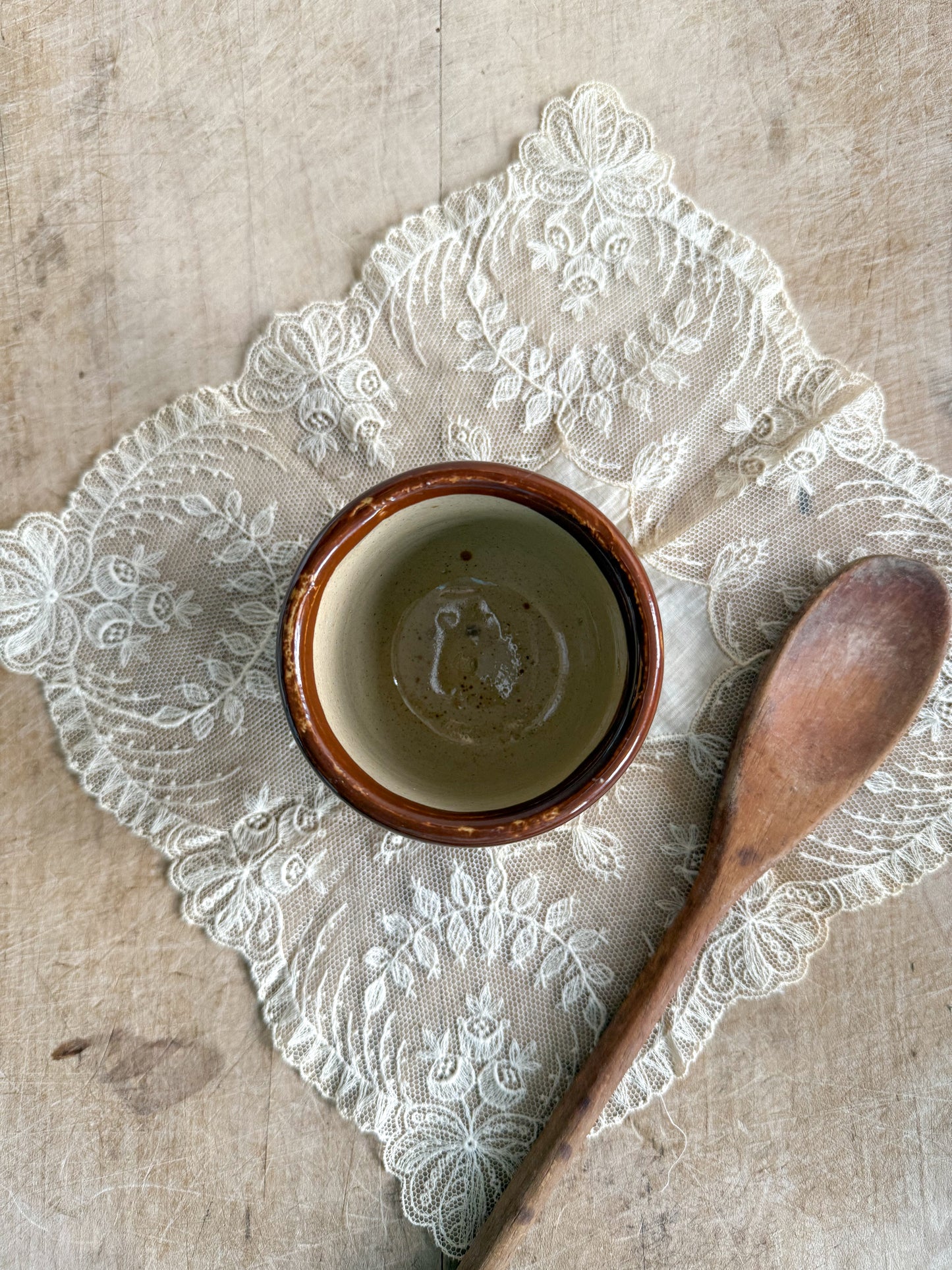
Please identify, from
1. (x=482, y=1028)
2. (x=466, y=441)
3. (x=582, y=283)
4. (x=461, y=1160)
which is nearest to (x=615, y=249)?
(x=582, y=283)

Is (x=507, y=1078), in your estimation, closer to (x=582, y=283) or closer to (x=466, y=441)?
(x=466, y=441)

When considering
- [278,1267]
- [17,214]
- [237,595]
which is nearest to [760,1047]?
[278,1267]

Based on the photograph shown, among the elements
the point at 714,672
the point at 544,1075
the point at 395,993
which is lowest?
the point at 544,1075

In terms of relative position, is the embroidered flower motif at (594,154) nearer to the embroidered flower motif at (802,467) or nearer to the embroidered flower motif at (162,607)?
the embroidered flower motif at (802,467)

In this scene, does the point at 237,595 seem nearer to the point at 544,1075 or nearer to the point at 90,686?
the point at 90,686


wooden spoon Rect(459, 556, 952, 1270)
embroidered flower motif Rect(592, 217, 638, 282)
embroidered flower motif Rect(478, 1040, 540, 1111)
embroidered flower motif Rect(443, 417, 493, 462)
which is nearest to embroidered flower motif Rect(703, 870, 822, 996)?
wooden spoon Rect(459, 556, 952, 1270)

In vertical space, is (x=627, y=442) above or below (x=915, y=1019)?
above
